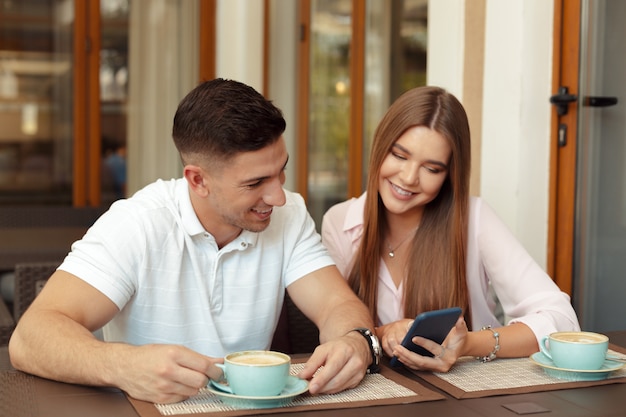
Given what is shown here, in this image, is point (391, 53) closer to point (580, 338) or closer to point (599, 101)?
point (599, 101)

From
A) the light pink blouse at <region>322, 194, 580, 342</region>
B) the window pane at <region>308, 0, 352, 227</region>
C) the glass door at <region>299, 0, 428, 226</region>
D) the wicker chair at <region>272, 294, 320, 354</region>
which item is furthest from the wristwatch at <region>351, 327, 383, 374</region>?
the window pane at <region>308, 0, 352, 227</region>

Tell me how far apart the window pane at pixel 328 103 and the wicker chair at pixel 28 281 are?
3.36m

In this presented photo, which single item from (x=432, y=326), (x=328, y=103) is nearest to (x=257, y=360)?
(x=432, y=326)

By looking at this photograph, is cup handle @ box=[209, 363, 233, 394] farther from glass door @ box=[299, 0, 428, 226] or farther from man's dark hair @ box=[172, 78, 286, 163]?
glass door @ box=[299, 0, 428, 226]

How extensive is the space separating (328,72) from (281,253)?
165 inches

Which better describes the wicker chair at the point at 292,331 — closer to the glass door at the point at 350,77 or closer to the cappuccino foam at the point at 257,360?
the cappuccino foam at the point at 257,360

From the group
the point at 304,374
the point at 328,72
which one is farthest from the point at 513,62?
the point at 328,72

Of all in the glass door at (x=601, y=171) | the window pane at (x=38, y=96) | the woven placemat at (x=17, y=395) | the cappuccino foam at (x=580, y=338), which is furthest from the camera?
the window pane at (x=38, y=96)

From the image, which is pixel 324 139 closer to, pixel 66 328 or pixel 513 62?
pixel 513 62

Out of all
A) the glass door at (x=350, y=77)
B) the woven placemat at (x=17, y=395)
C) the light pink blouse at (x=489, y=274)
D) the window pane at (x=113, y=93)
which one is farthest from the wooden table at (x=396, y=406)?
the window pane at (x=113, y=93)

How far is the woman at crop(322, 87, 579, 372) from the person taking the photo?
2.47 meters

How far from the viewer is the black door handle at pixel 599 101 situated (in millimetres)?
3436

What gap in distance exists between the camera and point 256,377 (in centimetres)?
154

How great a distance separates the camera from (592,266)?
3562 mm
